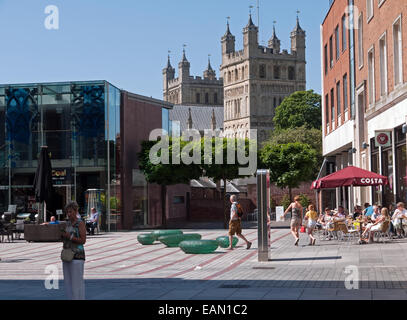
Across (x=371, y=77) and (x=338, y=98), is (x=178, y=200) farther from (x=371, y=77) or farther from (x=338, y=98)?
(x=371, y=77)

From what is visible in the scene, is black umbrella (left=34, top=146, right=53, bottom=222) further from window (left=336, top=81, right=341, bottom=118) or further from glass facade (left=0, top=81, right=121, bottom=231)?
window (left=336, top=81, right=341, bottom=118)

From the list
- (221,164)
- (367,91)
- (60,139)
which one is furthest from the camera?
(221,164)

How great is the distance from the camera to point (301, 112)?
10394cm

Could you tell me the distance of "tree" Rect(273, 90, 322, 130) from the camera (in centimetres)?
10269

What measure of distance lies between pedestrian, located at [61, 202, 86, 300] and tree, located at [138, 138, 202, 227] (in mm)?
31500


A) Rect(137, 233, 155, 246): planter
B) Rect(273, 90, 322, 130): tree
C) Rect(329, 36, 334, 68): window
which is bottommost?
Rect(137, 233, 155, 246): planter

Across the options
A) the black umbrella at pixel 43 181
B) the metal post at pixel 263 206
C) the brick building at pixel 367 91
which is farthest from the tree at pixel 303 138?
the metal post at pixel 263 206

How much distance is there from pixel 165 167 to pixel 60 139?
6.09 m

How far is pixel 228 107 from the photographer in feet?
513

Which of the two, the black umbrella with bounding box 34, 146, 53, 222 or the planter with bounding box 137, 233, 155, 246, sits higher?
the black umbrella with bounding box 34, 146, 53, 222

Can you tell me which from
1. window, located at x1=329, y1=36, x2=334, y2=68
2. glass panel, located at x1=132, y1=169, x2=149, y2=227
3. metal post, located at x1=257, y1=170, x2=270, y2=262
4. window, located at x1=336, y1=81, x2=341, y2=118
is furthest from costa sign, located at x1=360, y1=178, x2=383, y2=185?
glass panel, located at x1=132, y1=169, x2=149, y2=227

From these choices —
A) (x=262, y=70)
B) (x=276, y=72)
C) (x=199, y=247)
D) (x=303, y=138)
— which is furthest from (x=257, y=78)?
(x=199, y=247)

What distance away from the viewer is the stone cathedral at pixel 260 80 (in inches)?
5797
